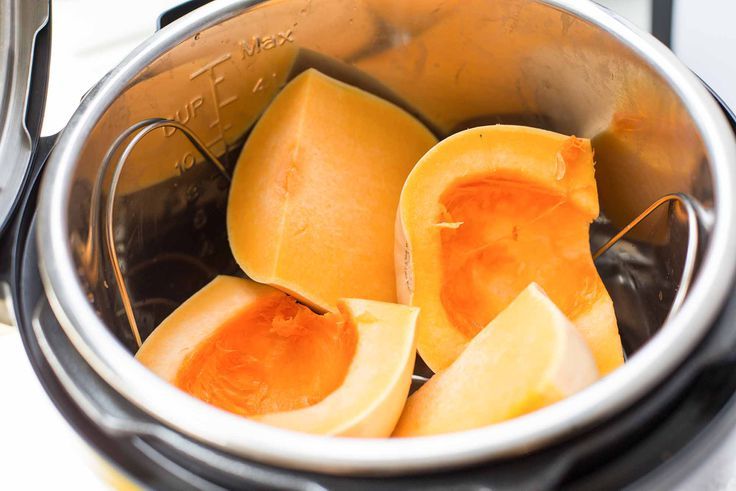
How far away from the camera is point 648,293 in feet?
1.99

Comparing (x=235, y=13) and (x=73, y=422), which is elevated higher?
(x=235, y=13)

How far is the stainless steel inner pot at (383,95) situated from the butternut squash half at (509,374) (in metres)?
0.06

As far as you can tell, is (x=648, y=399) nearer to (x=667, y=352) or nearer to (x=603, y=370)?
(x=667, y=352)

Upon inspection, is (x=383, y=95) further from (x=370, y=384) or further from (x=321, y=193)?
(x=370, y=384)

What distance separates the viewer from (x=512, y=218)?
63 centimetres

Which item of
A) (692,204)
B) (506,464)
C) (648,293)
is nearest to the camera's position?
(506,464)

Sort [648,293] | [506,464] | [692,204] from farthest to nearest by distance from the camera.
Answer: [648,293], [692,204], [506,464]

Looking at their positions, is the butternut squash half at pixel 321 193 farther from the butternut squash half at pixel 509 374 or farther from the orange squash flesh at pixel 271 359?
the butternut squash half at pixel 509 374

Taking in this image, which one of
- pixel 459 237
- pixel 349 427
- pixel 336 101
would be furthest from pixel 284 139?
pixel 349 427

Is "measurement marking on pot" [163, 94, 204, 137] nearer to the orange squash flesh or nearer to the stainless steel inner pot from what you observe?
the stainless steel inner pot

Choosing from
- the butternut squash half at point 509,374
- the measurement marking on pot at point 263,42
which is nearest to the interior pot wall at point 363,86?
the measurement marking on pot at point 263,42

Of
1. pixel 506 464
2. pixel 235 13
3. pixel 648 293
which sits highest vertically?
pixel 235 13

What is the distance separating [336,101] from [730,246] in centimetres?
35

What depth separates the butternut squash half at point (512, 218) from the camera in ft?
1.89
